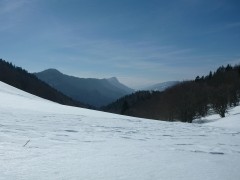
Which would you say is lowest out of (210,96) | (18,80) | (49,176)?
(49,176)

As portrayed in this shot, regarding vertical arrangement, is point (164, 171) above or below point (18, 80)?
below

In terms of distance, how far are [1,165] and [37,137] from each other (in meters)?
2.42

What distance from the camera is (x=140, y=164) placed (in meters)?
4.68

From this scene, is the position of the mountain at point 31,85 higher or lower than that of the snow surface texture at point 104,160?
higher

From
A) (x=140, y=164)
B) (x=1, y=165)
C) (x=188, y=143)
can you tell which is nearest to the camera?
(x=1, y=165)

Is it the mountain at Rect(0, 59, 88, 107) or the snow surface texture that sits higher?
the mountain at Rect(0, 59, 88, 107)

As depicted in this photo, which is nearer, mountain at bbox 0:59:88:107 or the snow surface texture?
the snow surface texture

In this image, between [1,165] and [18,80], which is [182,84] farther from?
[18,80]

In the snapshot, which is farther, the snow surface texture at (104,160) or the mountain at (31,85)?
the mountain at (31,85)

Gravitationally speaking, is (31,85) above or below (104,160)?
above

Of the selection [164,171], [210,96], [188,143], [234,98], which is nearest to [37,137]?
[164,171]

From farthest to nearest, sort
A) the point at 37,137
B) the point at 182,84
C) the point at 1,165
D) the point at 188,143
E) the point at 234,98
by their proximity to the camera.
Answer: the point at 182,84 < the point at 234,98 < the point at 188,143 < the point at 37,137 < the point at 1,165

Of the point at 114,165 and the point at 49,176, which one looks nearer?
the point at 49,176

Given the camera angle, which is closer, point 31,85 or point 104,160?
point 104,160
